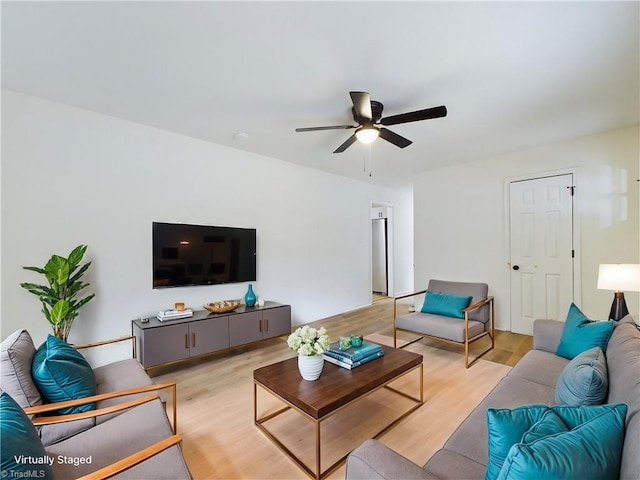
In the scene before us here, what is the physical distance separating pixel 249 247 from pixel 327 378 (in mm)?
2343

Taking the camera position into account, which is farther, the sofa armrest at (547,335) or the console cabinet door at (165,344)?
the console cabinet door at (165,344)

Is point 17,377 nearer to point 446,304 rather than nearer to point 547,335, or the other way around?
point 547,335

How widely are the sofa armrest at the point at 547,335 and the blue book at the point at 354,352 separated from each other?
4.40 ft

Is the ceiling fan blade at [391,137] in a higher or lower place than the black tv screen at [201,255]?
higher

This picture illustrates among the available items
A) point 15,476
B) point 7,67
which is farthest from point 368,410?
point 7,67

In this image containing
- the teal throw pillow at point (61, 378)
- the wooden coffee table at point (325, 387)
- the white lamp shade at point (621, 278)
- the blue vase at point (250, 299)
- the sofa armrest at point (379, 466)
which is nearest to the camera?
the sofa armrest at point (379, 466)

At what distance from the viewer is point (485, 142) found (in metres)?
3.76

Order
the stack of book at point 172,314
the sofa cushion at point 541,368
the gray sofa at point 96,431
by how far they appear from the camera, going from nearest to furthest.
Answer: the gray sofa at point 96,431 < the sofa cushion at point 541,368 < the stack of book at point 172,314

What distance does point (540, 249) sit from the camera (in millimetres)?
3979

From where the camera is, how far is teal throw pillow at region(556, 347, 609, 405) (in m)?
1.19

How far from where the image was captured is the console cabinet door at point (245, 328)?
10.7ft

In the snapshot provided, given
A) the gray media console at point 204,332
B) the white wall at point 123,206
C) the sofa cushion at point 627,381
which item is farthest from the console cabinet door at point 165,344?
the sofa cushion at point 627,381

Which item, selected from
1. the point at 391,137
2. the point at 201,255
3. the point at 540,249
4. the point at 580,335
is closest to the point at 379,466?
the point at 580,335

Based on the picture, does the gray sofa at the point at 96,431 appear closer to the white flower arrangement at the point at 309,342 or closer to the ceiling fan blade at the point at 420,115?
the white flower arrangement at the point at 309,342
